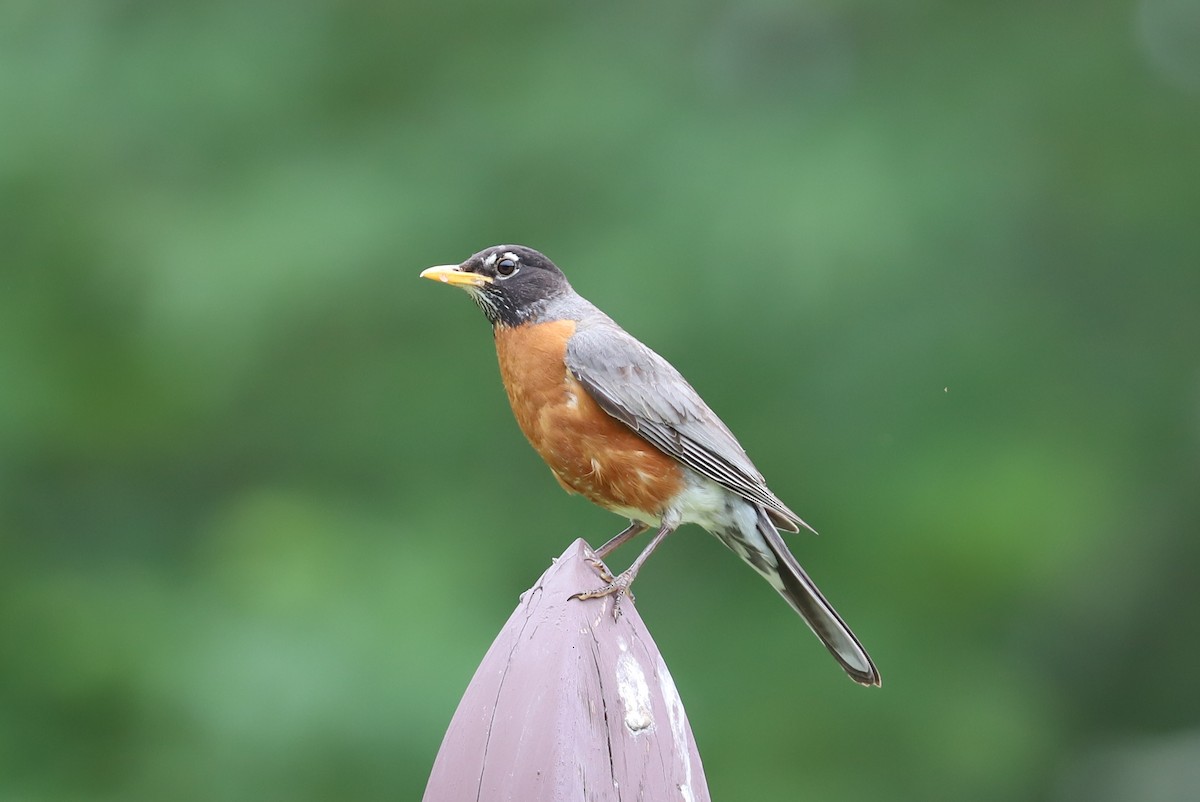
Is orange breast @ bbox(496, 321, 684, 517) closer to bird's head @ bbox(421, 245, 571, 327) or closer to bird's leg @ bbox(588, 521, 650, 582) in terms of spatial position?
bird's leg @ bbox(588, 521, 650, 582)

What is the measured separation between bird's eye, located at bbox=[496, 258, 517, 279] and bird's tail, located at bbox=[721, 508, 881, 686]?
0.99 metres

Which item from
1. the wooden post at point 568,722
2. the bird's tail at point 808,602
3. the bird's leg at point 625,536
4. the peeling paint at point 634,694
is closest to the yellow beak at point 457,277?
the bird's leg at point 625,536

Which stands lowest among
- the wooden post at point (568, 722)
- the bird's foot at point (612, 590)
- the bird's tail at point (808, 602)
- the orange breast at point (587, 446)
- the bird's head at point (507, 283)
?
the bird's tail at point (808, 602)

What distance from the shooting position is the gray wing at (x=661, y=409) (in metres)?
3.92

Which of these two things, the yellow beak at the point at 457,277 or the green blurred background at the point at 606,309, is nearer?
the yellow beak at the point at 457,277

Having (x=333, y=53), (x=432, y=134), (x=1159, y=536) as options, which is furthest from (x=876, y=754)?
(x=333, y=53)

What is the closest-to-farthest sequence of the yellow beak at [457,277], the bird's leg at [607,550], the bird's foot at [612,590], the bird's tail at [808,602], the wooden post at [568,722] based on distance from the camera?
the wooden post at [568,722] → the bird's foot at [612,590] → the bird's leg at [607,550] → the bird's tail at [808,602] → the yellow beak at [457,277]

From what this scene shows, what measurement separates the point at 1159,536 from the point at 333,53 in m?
5.02

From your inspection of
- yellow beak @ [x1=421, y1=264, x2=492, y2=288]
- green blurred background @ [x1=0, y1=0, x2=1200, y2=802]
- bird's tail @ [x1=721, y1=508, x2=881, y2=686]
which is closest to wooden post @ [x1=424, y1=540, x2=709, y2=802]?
bird's tail @ [x1=721, y1=508, x2=881, y2=686]

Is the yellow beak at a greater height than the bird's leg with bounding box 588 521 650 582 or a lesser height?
greater

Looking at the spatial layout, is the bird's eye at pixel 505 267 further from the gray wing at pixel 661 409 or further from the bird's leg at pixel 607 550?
the bird's leg at pixel 607 550

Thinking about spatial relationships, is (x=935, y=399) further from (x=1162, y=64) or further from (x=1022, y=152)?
(x=1162, y=64)

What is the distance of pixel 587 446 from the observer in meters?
3.86

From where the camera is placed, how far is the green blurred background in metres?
6.34
